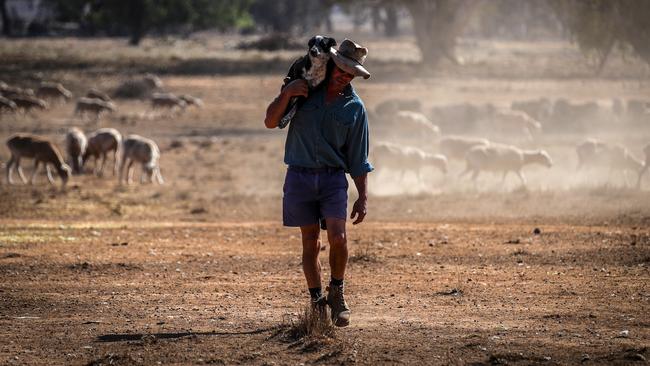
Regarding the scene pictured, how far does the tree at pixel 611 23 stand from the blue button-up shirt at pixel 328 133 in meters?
22.6

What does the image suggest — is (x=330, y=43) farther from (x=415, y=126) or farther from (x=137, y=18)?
(x=137, y=18)

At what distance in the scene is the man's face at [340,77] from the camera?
7652 millimetres

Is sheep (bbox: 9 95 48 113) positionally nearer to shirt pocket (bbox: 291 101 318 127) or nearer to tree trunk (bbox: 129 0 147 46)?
shirt pocket (bbox: 291 101 318 127)

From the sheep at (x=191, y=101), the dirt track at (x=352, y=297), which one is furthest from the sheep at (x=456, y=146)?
the sheep at (x=191, y=101)

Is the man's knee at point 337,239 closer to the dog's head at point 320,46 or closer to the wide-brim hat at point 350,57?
the wide-brim hat at point 350,57

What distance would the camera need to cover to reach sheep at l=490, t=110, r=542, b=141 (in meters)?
32.1

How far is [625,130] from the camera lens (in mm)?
33500

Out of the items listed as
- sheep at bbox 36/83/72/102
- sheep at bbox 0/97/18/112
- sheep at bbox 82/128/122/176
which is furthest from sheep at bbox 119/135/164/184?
sheep at bbox 36/83/72/102

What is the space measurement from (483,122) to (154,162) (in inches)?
479

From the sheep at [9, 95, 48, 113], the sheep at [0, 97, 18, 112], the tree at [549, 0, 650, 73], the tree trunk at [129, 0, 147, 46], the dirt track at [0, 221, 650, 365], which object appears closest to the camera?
the dirt track at [0, 221, 650, 365]

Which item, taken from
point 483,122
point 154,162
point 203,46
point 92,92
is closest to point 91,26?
point 203,46

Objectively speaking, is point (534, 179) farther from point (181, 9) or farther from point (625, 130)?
point (181, 9)

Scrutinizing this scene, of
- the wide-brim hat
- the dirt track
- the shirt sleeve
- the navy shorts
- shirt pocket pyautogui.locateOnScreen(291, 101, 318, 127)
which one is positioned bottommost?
the dirt track

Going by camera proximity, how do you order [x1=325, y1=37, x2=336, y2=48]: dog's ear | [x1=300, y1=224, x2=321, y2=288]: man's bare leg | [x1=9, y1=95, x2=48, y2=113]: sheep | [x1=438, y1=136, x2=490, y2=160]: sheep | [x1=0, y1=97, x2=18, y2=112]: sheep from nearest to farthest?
1. [x1=325, y1=37, x2=336, y2=48]: dog's ear
2. [x1=300, y1=224, x2=321, y2=288]: man's bare leg
3. [x1=438, y1=136, x2=490, y2=160]: sheep
4. [x1=0, y1=97, x2=18, y2=112]: sheep
5. [x1=9, y1=95, x2=48, y2=113]: sheep
